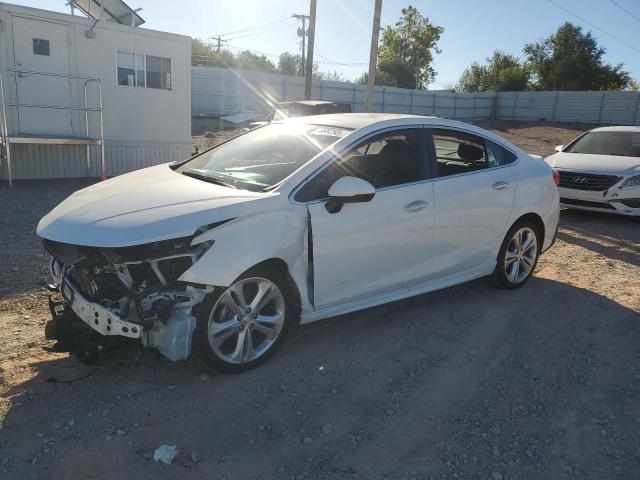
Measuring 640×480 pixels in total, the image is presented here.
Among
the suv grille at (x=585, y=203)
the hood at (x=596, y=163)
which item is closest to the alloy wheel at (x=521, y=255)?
the suv grille at (x=585, y=203)

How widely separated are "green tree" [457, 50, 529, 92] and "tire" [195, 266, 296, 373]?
56.3 m

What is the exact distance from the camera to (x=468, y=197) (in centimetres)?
466

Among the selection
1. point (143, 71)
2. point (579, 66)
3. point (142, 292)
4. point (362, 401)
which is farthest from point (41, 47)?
point (579, 66)

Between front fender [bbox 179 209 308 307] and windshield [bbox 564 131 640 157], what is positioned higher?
windshield [bbox 564 131 640 157]

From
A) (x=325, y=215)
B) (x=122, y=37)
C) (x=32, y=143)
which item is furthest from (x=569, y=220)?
(x=32, y=143)

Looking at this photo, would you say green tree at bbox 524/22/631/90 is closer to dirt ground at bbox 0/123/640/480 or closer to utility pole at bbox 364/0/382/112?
utility pole at bbox 364/0/382/112

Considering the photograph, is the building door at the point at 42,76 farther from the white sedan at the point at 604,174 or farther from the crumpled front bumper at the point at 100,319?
the white sedan at the point at 604,174

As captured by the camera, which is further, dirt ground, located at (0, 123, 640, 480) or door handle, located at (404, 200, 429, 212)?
door handle, located at (404, 200, 429, 212)

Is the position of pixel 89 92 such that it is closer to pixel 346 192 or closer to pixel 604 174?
pixel 346 192

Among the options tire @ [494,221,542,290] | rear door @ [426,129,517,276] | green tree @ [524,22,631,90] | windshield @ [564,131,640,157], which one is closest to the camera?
rear door @ [426,129,517,276]

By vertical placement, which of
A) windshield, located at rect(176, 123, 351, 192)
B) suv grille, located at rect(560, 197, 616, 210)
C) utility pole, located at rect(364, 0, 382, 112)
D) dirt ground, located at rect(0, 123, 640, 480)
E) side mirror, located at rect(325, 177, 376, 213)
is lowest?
dirt ground, located at rect(0, 123, 640, 480)

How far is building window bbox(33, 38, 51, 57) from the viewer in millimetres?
10195

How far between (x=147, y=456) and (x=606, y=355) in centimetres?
334

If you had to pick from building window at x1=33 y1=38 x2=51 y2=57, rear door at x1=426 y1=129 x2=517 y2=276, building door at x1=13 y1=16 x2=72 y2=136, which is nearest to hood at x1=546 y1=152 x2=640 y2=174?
rear door at x1=426 y1=129 x2=517 y2=276
